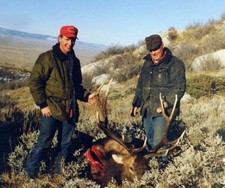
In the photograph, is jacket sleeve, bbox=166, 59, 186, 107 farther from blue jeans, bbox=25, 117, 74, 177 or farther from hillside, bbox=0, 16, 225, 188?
blue jeans, bbox=25, 117, 74, 177

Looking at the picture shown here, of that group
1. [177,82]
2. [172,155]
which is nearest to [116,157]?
[172,155]

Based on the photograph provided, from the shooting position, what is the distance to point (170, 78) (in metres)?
6.04

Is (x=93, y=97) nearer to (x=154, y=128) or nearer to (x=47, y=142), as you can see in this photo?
(x=47, y=142)

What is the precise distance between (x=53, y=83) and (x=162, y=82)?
5.29ft

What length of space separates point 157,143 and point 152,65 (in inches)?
45.3

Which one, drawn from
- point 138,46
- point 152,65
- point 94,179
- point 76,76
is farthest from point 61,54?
point 138,46

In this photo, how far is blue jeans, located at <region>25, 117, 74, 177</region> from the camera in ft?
18.5

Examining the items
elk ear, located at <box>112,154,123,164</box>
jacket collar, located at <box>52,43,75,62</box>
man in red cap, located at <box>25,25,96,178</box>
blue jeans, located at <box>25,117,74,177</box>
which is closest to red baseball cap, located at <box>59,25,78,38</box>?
man in red cap, located at <box>25,25,96,178</box>

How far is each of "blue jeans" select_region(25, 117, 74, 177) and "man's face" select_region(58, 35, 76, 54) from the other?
0.94m

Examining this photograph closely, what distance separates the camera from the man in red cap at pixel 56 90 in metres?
5.44

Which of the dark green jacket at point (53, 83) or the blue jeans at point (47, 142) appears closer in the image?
the dark green jacket at point (53, 83)

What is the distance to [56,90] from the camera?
18.3 ft

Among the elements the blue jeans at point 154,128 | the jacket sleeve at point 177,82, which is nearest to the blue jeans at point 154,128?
the blue jeans at point 154,128

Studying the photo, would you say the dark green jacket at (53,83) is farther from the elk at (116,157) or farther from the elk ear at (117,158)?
the elk ear at (117,158)
